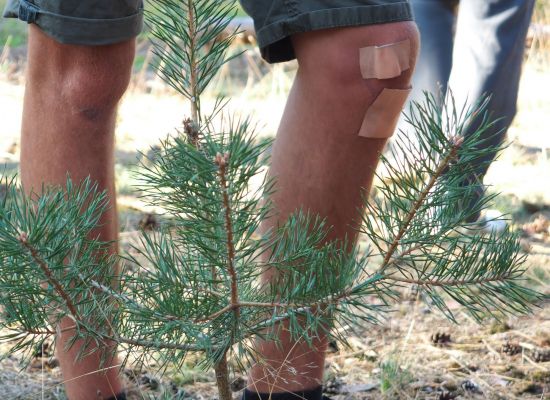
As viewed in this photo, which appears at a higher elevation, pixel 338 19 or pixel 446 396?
pixel 338 19

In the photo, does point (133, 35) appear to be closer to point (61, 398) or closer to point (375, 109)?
point (375, 109)

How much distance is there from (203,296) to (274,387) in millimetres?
415

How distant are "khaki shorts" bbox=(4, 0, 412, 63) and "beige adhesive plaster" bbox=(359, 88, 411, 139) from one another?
116 mm

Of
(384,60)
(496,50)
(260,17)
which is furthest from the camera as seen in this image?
(496,50)

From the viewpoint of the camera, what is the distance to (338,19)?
53.3 inches

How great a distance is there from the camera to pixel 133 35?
4.88 feet

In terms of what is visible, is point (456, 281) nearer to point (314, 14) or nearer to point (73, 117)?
point (314, 14)

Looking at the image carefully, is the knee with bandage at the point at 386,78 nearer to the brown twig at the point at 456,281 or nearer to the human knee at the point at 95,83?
the brown twig at the point at 456,281

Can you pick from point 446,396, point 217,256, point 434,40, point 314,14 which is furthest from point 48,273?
point 434,40

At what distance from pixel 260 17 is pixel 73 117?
360 millimetres

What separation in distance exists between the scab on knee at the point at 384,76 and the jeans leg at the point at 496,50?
5.80 ft

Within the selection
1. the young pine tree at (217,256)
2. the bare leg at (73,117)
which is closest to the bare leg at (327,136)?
the young pine tree at (217,256)

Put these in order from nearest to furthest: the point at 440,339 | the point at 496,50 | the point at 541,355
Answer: the point at 541,355
the point at 440,339
the point at 496,50

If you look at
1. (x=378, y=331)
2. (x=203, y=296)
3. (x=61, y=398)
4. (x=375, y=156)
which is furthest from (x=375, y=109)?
(x=378, y=331)
